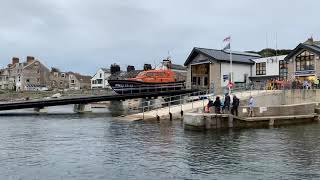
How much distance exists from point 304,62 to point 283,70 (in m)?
4.71

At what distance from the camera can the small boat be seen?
5700cm

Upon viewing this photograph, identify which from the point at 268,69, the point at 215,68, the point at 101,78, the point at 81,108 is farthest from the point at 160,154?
the point at 101,78

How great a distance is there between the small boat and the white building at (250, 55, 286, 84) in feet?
32.2

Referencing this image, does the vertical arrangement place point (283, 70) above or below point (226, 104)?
above

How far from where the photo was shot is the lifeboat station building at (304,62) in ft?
167

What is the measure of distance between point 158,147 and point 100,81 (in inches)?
4276

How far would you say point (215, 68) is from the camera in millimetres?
58188

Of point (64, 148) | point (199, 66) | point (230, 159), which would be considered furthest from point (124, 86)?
point (230, 159)

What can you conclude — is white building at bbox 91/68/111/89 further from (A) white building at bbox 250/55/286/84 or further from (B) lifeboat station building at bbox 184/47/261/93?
(A) white building at bbox 250/55/286/84

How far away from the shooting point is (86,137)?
28.1m

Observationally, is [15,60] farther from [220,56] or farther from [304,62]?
[304,62]

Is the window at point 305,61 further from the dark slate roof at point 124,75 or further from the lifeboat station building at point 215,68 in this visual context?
the dark slate roof at point 124,75

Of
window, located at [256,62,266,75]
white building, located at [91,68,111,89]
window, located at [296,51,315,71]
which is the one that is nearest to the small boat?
window, located at [256,62,266,75]

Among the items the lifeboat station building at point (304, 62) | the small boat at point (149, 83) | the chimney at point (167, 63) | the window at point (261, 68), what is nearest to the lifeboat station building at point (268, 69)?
the window at point (261, 68)
